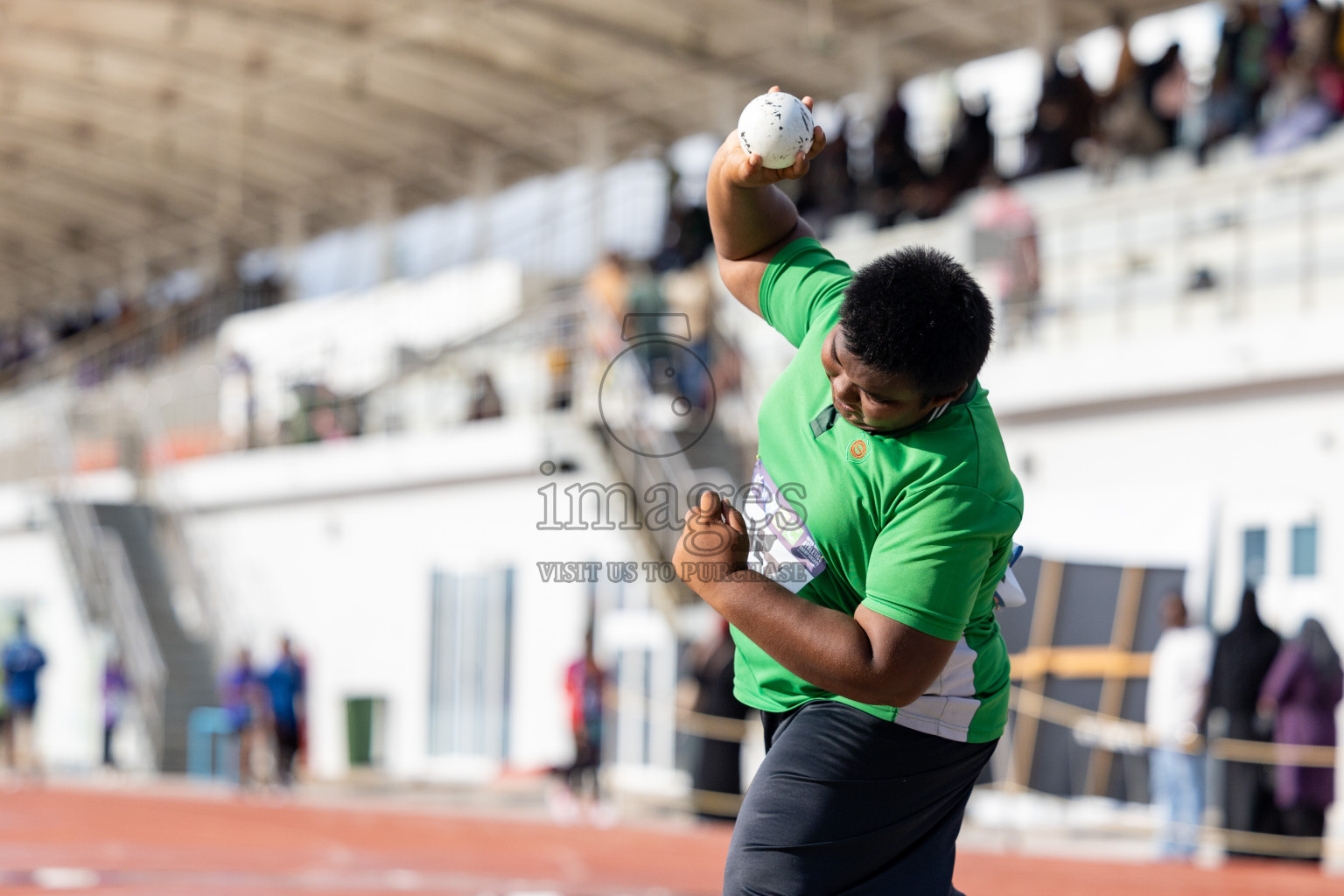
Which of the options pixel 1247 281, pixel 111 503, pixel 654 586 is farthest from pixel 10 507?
pixel 1247 281

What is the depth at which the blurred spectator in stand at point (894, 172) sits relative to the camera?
18719 mm

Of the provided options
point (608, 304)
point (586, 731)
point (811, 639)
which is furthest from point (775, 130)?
point (608, 304)

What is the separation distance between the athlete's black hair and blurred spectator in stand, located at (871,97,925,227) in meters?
16.1

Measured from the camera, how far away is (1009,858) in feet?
34.8

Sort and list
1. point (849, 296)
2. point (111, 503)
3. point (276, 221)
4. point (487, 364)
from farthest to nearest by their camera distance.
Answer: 1. point (276, 221)
2. point (111, 503)
3. point (487, 364)
4. point (849, 296)

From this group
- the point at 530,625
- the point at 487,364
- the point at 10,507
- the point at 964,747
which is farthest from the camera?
the point at 10,507

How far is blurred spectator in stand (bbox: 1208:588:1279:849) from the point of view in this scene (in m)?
10.8

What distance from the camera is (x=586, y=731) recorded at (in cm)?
1553

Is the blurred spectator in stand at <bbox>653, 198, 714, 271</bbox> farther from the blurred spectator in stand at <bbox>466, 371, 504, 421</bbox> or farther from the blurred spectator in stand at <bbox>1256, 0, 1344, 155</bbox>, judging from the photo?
the blurred spectator in stand at <bbox>1256, 0, 1344, 155</bbox>

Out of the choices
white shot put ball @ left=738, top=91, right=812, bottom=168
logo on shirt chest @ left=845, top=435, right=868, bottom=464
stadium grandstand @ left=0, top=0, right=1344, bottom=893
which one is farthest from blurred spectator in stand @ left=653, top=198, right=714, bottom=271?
logo on shirt chest @ left=845, top=435, right=868, bottom=464

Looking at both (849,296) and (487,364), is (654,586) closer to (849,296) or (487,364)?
(487,364)

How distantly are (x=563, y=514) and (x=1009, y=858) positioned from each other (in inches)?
255

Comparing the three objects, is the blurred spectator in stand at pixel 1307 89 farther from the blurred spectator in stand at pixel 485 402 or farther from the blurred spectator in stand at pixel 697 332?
the blurred spectator in stand at pixel 485 402

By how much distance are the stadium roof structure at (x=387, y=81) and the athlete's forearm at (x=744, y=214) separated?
59.1 feet
